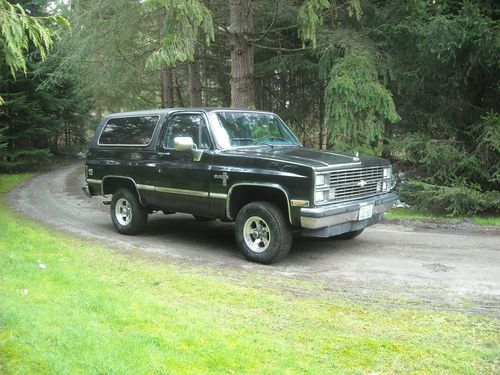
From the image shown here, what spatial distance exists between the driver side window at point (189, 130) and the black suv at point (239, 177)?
0.02 metres

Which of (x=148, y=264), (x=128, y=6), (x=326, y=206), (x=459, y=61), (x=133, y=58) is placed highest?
(x=128, y=6)

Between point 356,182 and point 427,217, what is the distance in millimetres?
3938

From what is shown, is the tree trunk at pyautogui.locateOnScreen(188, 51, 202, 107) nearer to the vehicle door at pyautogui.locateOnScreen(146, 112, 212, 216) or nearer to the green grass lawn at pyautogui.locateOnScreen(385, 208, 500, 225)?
the green grass lawn at pyautogui.locateOnScreen(385, 208, 500, 225)

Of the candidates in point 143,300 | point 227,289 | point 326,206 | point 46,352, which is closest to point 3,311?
point 46,352

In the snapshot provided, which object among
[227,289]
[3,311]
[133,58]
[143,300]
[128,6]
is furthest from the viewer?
[133,58]

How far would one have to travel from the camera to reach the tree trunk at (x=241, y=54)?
12.2 metres

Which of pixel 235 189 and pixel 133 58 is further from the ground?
pixel 133 58

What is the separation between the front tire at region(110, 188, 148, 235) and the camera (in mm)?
8633

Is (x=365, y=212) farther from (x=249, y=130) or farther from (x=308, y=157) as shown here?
(x=249, y=130)

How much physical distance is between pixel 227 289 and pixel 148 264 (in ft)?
5.59

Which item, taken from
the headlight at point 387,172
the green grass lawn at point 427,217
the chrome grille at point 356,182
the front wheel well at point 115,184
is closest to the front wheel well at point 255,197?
the chrome grille at point 356,182

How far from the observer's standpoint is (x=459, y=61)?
33.9ft

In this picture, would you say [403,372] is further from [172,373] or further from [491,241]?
[491,241]

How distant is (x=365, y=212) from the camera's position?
22.3 ft
